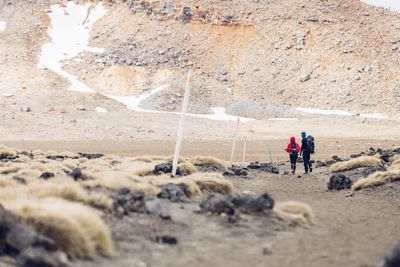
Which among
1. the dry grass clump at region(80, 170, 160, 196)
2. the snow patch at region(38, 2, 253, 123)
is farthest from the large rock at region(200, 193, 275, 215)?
the snow patch at region(38, 2, 253, 123)

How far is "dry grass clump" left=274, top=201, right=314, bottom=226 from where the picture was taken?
1052 cm

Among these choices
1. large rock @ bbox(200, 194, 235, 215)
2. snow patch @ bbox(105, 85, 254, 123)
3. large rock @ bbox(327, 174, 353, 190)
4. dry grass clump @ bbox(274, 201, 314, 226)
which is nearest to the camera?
large rock @ bbox(200, 194, 235, 215)

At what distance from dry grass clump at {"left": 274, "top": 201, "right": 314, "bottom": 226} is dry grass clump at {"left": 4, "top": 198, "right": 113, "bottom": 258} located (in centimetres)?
413

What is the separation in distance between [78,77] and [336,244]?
262ft

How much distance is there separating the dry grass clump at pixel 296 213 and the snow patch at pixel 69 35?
70.9m

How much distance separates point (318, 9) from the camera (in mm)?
98125

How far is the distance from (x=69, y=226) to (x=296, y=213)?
5.21 m

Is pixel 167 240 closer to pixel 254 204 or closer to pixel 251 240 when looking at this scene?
pixel 251 240

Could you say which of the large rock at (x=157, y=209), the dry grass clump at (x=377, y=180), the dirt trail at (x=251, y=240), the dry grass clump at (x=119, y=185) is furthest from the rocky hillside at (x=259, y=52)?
the large rock at (x=157, y=209)

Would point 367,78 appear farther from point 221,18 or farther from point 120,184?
point 120,184

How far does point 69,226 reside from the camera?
274 inches

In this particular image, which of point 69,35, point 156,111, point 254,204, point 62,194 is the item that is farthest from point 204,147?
point 69,35

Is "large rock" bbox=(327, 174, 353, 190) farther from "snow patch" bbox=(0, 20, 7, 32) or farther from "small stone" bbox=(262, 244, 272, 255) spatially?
"snow patch" bbox=(0, 20, 7, 32)

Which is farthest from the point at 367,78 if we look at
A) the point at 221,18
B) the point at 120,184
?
the point at 120,184
